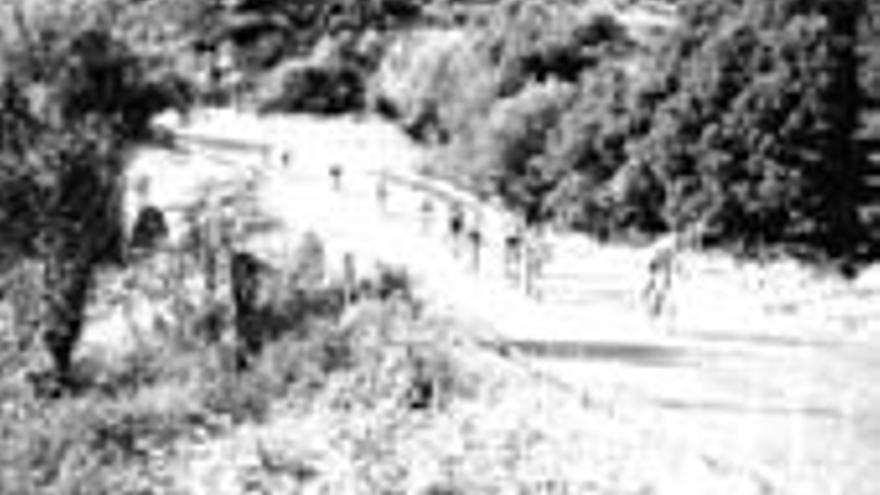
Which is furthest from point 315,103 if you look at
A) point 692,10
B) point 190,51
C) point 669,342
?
point 669,342

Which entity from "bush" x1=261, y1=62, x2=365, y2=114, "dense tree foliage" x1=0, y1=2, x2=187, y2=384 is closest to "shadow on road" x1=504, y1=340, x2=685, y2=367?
"dense tree foliage" x1=0, y1=2, x2=187, y2=384

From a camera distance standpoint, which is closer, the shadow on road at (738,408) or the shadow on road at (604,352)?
the shadow on road at (738,408)

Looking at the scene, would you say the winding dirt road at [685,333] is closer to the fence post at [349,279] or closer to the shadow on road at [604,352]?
the shadow on road at [604,352]

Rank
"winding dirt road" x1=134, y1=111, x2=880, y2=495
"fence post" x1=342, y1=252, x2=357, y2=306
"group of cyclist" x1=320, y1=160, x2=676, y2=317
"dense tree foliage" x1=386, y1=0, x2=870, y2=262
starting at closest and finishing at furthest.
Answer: "winding dirt road" x1=134, y1=111, x2=880, y2=495
"fence post" x1=342, y1=252, x2=357, y2=306
"group of cyclist" x1=320, y1=160, x2=676, y2=317
"dense tree foliage" x1=386, y1=0, x2=870, y2=262

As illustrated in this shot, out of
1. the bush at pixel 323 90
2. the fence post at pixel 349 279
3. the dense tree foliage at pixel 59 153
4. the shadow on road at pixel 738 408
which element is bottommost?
the shadow on road at pixel 738 408

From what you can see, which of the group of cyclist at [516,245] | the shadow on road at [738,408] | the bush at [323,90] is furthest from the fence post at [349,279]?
the bush at [323,90]

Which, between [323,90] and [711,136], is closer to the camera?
[711,136]

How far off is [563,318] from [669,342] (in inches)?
121

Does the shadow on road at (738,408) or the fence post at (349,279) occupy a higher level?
the fence post at (349,279)

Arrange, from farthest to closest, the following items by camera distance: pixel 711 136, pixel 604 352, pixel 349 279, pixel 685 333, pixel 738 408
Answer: pixel 711 136, pixel 349 279, pixel 685 333, pixel 604 352, pixel 738 408

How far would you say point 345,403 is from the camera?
28797 mm

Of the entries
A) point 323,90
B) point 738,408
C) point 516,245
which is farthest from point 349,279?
point 323,90

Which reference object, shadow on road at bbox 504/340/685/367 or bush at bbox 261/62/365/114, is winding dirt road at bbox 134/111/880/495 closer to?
shadow on road at bbox 504/340/685/367

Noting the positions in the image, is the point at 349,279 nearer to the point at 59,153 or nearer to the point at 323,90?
the point at 59,153
